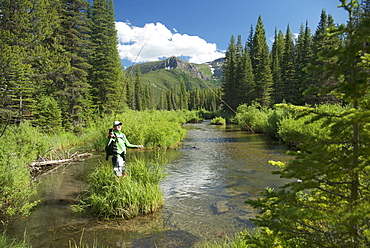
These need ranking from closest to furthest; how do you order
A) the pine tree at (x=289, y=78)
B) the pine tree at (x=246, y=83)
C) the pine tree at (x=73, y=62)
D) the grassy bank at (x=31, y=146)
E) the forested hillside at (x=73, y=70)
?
the grassy bank at (x=31, y=146)
the forested hillside at (x=73, y=70)
the pine tree at (x=73, y=62)
the pine tree at (x=289, y=78)
the pine tree at (x=246, y=83)

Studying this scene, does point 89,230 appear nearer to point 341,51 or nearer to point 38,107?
point 341,51

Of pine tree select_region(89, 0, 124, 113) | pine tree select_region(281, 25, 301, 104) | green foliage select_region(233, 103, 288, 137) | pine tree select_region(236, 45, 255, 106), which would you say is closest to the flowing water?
green foliage select_region(233, 103, 288, 137)

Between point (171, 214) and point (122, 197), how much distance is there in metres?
1.55

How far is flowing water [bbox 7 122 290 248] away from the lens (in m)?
5.69

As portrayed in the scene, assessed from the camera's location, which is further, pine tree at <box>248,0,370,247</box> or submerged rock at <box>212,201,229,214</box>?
submerged rock at <box>212,201,229,214</box>

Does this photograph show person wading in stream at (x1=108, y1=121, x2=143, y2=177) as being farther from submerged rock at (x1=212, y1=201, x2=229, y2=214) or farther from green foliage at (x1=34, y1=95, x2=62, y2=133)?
green foliage at (x1=34, y1=95, x2=62, y2=133)

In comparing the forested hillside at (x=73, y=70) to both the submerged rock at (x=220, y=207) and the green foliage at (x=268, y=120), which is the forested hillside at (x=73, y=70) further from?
the green foliage at (x=268, y=120)

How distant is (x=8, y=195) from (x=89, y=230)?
2.51 metres

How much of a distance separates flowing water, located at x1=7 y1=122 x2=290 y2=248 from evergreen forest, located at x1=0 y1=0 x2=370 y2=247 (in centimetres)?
84

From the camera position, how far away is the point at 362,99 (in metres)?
2.56

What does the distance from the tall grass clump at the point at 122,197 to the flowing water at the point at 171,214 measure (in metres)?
0.27

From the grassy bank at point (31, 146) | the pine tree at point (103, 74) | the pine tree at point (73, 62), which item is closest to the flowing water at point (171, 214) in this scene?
the grassy bank at point (31, 146)

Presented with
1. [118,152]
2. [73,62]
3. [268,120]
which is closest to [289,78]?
[268,120]

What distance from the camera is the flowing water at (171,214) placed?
5.69m
